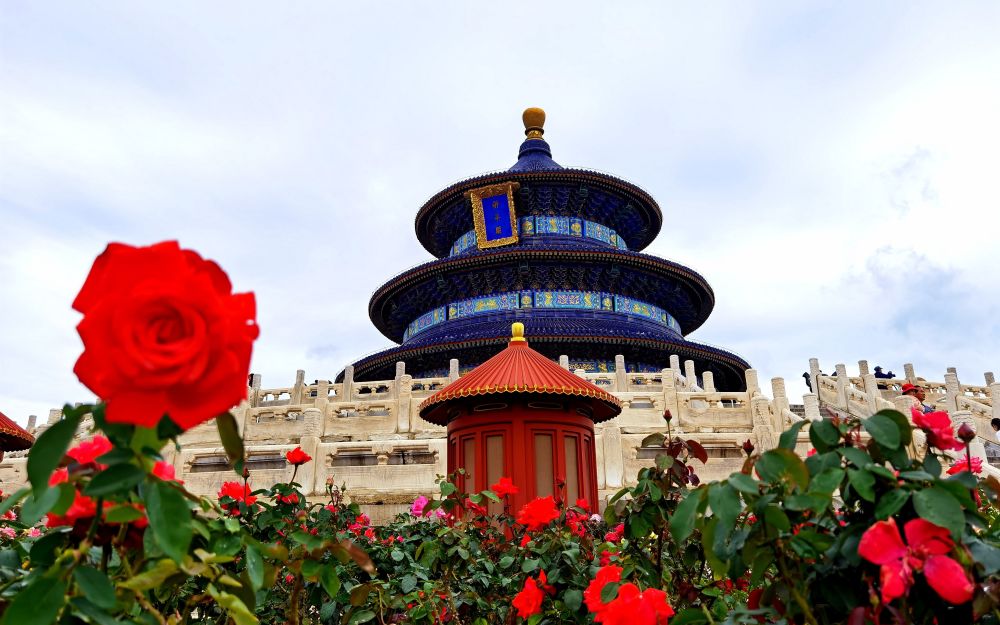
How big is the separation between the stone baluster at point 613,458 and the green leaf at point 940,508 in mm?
11563

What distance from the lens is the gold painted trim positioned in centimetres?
2880

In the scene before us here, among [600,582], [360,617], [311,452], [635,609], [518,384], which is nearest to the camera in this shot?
[635,609]

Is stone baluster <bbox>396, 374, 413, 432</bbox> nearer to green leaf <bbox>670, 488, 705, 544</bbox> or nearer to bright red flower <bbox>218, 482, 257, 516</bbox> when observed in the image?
bright red flower <bbox>218, 482, 257, 516</bbox>

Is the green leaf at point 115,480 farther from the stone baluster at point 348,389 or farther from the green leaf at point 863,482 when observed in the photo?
the stone baluster at point 348,389

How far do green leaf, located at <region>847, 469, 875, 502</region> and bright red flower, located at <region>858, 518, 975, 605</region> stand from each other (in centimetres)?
7

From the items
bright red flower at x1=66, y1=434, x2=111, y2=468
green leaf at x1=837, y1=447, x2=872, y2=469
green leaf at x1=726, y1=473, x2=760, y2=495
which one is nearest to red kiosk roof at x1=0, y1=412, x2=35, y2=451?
bright red flower at x1=66, y1=434, x2=111, y2=468

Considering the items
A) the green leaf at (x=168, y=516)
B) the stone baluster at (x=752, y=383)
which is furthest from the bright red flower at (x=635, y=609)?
the stone baluster at (x=752, y=383)

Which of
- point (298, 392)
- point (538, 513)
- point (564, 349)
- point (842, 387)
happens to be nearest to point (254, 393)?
point (298, 392)

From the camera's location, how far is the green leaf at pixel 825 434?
6.31 ft

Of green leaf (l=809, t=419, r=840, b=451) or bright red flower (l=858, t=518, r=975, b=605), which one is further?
green leaf (l=809, t=419, r=840, b=451)

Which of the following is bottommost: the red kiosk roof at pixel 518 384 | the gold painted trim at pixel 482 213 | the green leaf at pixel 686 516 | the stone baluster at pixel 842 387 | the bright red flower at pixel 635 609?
the bright red flower at pixel 635 609

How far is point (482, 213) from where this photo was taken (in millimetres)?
29016

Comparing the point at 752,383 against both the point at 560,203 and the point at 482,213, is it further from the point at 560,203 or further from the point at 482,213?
the point at 560,203

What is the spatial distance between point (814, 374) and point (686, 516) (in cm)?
2106
